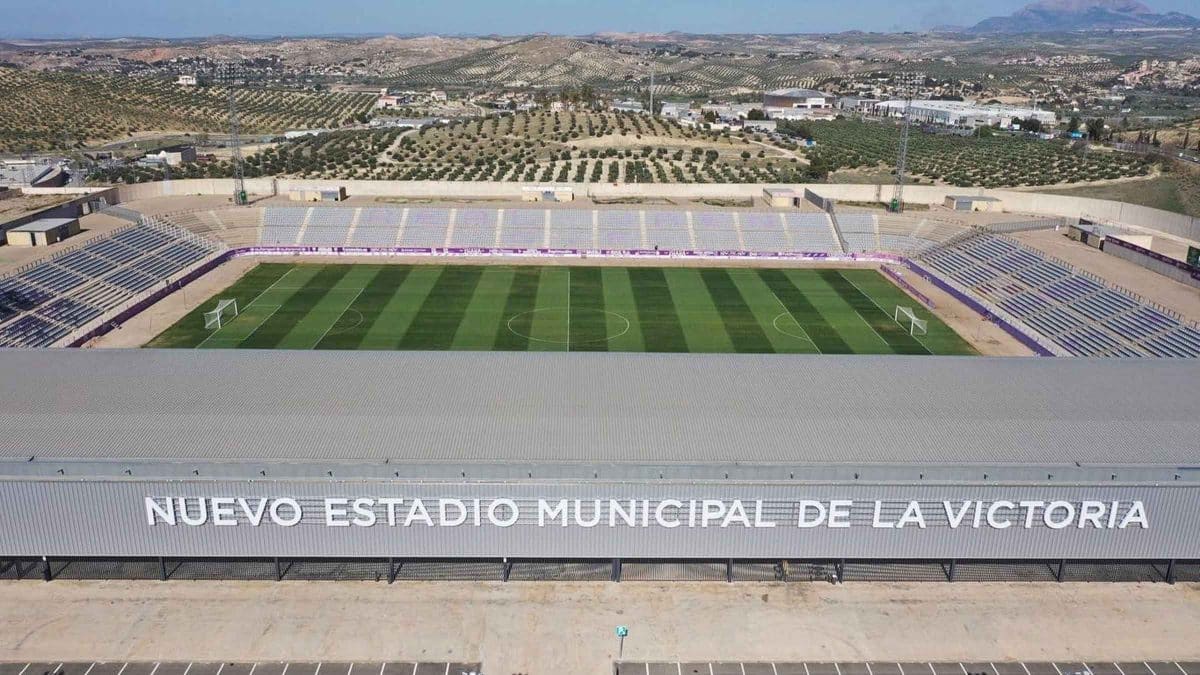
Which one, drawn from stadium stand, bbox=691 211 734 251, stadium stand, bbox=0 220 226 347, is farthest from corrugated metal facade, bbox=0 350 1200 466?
stadium stand, bbox=691 211 734 251

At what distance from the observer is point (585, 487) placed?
84.7 ft

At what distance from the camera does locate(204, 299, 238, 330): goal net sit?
5280 cm

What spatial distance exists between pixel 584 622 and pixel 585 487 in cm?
392

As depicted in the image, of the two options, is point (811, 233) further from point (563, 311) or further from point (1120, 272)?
point (563, 311)

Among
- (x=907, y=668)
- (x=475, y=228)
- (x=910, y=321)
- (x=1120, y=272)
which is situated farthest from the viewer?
(x=475, y=228)

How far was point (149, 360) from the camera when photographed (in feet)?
108

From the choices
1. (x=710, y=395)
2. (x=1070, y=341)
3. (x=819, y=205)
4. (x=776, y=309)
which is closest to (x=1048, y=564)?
(x=710, y=395)

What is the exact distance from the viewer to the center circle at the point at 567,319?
167ft

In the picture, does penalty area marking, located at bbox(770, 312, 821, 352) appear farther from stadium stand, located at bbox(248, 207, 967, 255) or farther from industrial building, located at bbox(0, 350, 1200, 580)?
industrial building, located at bbox(0, 350, 1200, 580)

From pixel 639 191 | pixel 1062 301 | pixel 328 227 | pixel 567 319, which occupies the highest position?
pixel 639 191

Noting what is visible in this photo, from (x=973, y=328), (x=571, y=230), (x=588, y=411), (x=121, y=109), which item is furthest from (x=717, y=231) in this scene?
(x=121, y=109)

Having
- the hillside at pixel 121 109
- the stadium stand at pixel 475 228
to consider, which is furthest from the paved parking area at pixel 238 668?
the hillside at pixel 121 109

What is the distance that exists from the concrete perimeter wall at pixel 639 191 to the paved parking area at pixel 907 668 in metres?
64.8

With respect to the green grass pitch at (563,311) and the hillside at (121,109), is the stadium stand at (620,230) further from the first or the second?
the hillside at (121,109)
